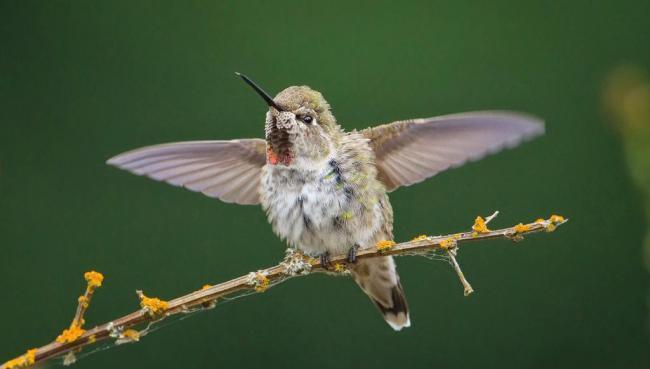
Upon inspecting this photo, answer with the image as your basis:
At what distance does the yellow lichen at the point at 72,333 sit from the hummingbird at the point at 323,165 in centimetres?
99

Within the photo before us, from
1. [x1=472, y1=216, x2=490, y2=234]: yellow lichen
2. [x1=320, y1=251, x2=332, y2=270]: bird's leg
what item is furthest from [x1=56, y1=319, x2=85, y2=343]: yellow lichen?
[x1=320, y1=251, x2=332, y2=270]: bird's leg

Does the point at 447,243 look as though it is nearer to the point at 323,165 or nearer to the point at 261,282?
the point at 261,282

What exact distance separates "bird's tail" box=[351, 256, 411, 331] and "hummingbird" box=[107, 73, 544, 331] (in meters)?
0.31

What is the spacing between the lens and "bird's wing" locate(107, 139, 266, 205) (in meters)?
2.86

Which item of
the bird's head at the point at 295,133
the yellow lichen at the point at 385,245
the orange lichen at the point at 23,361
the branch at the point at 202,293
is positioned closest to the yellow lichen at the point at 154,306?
the branch at the point at 202,293

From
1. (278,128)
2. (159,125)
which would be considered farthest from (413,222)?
(278,128)

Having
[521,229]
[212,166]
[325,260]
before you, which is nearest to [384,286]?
[325,260]

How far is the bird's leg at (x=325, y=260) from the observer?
2.70 meters

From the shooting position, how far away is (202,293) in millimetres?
1884

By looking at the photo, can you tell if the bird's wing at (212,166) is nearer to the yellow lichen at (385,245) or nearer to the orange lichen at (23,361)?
the yellow lichen at (385,245)

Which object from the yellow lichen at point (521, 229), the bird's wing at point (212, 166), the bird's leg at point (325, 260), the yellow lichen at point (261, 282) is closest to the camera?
the yellow lichen at point (521, 229)

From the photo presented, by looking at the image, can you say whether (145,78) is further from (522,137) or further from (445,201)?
(522,137)

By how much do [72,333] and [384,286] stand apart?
77.3 inches

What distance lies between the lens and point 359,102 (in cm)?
516
